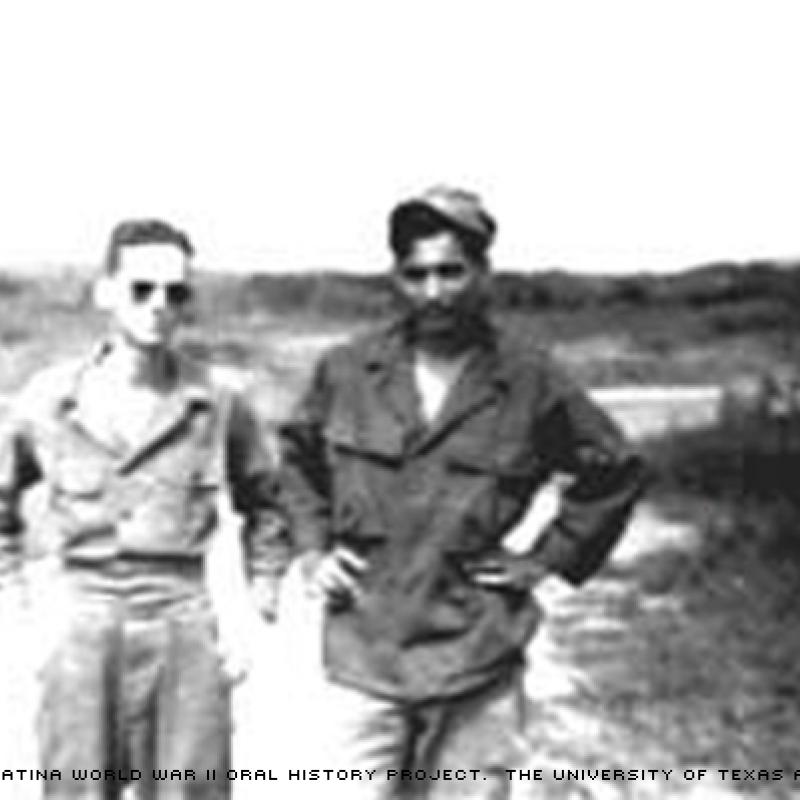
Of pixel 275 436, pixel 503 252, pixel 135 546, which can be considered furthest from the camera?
pixel 503 252

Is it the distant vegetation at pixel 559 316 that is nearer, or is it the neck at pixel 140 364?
the neck at pixel 140 364

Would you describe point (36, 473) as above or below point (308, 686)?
above

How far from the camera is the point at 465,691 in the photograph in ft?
7.92

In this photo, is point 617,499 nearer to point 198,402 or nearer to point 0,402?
point 198,402

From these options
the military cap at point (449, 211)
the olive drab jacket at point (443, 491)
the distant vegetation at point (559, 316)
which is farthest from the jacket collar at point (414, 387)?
the distant vegetation at point (559, 316)

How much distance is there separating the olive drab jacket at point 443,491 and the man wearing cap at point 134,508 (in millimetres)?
134

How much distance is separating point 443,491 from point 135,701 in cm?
53

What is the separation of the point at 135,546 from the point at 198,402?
22 cm

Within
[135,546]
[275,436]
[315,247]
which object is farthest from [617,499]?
[315,247]

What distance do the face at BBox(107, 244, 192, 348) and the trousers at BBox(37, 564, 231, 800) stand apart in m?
0.37

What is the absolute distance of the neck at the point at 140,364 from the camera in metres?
2.41

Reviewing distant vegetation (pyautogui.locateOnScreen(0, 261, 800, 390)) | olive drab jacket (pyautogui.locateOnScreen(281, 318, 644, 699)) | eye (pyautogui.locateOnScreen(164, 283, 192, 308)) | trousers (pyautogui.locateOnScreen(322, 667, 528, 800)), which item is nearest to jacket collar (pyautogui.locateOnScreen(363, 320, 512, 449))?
olive drab jacket (pyautogui.locateOnScreen(281, 318, 644, 699))

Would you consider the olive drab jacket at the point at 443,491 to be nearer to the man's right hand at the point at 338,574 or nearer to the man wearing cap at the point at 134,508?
the man's right hand at the point at 338,574

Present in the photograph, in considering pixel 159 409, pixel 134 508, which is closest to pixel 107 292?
pixel 159 409
